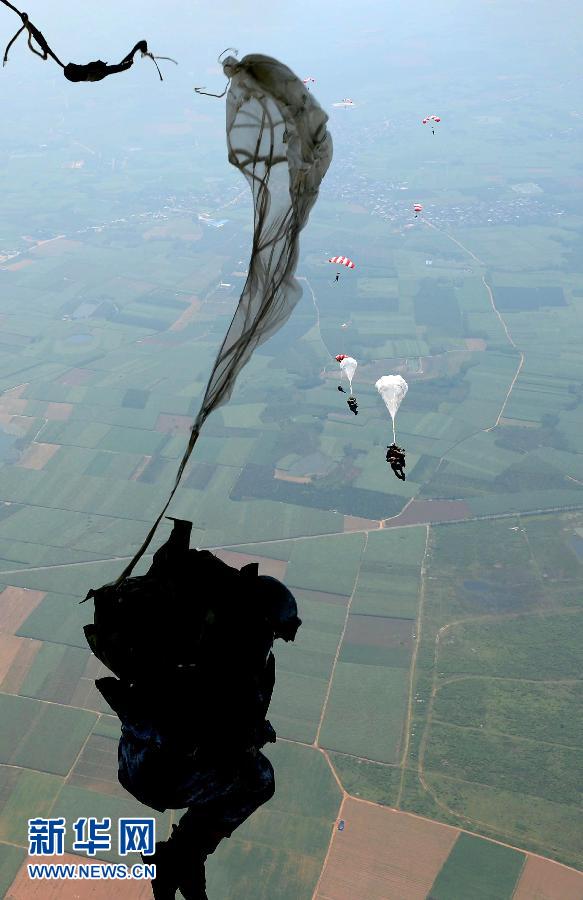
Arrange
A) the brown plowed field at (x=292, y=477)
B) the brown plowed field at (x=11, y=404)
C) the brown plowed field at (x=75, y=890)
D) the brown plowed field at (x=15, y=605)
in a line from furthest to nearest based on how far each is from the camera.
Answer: the brown plowed field at (x=11, y=404), the brown plowed field at (x=292, y=477), the brown plowed field at (x=15, y=605), the brown plowed field at (x=75, y=890)

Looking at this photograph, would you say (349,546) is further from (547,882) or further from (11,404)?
(11,404)

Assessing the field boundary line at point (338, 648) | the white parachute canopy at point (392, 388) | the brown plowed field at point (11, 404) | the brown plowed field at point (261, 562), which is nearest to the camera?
the white parachute canopy at point (392, 388)

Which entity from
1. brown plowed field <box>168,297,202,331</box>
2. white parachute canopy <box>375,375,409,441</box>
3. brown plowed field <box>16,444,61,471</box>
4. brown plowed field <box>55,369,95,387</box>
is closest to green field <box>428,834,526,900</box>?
white parachute canopy <box>375,375,409,441</box>

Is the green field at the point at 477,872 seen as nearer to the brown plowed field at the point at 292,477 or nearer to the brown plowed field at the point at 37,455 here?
the brown plowed field at the point at 292,477
